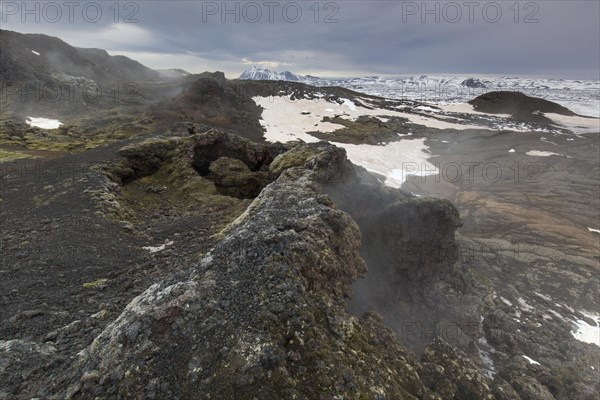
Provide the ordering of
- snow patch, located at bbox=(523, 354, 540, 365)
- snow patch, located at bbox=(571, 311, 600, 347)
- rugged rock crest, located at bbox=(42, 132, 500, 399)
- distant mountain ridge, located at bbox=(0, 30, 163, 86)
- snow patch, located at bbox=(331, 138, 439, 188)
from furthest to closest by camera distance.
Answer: distant mountain ridge, located at bbox=(0, 30, 163, 86) < snow patch, located at bbox=(331, 138, 439, 188) < snow patch, located at bbox=(571, 311, 600, 347) < snow patch, located at bbox=(523, 354, 540, 365) < rugged rock crest, located at bbox=(42, 132, 500, 399)

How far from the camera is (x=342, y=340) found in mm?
8492

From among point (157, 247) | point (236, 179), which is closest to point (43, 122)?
point (236, 179)

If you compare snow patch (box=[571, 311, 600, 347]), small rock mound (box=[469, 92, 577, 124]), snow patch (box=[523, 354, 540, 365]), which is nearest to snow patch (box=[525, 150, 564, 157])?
small rock mound (box=[469, 92, 577, 124])

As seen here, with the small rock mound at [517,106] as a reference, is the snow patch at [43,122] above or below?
below

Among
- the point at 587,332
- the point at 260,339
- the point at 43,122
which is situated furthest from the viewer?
the point at 43,122

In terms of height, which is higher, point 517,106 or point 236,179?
point 517,106

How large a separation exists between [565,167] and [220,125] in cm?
6885

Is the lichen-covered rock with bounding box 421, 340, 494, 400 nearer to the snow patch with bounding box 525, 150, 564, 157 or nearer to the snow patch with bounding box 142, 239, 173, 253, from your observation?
the snow patch with bounding box 142, 239, 173, 253

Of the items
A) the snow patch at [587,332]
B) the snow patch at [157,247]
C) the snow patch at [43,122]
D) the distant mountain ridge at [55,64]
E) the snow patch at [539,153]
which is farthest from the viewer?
the snow patch at [539,153]

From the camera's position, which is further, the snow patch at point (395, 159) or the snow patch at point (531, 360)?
the snow patch at point (395, 159)

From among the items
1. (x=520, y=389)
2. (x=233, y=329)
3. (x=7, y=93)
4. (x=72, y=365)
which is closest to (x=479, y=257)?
(x=520, y=389)

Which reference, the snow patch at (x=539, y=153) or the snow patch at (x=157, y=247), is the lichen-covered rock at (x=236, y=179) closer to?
the snow patch at (x=157, y=247)

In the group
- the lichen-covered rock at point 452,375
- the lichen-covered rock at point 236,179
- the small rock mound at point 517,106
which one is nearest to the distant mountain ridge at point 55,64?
the lichen-covered rock at point 236,179

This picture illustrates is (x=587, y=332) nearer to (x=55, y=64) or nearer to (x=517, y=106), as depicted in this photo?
(x=55, y=64)
